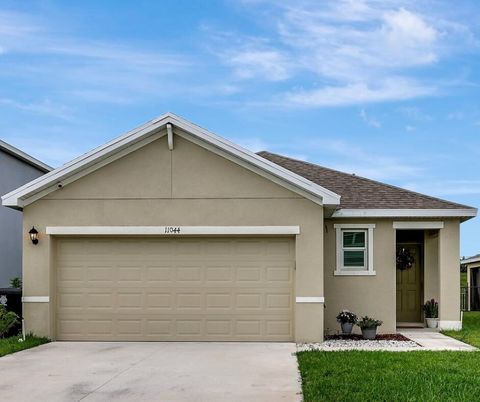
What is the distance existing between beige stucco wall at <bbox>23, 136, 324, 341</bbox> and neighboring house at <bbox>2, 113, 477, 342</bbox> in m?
0.02

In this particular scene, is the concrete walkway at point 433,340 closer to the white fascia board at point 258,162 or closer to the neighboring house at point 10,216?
the white fascia board at point 258,162

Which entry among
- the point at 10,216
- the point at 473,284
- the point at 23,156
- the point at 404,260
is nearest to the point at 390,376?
the point at 404,260

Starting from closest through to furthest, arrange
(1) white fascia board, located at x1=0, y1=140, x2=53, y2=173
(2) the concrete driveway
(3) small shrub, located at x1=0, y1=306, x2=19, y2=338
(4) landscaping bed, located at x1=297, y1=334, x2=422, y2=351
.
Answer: (2) the concrete driveway, (4) landscaping bed, located at x1=297, y1=334, x2=422, y2=351, (3) small shrub, located at x1=0, y1=306, x2=19, y2=338, (1) white fascia board, located at x1=0, y1=140, x2=53, y2=173

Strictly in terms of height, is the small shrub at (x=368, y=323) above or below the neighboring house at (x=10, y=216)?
below

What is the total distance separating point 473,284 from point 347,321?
57.4 feet

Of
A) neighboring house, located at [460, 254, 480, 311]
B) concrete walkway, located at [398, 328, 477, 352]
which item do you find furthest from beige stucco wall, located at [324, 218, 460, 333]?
neighboring house, located at [460, 254, 480, 311]

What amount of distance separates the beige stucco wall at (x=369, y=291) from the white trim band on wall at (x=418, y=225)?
1.46 feet

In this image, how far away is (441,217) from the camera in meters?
16.1

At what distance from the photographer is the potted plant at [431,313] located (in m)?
16.7

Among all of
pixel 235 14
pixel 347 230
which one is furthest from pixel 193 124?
pixel 347 230

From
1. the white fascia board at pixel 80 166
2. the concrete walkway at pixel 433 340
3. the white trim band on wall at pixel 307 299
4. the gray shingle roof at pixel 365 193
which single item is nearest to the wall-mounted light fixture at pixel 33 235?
the white fascia board at pixel 80 166

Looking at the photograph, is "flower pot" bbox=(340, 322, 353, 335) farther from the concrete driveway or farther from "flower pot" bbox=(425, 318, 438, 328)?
"flower pot" bbox=(425, 318, 438, 328)

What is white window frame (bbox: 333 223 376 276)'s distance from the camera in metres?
15.7

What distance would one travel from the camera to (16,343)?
1308cm
